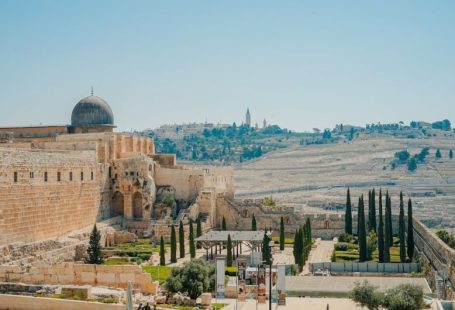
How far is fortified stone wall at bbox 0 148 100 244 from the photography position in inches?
1340

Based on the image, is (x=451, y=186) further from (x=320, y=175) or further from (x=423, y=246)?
(x=423, y=246)

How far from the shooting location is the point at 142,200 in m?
47.8

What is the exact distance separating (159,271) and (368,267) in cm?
1002

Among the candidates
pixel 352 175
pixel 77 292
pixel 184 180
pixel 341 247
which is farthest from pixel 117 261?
pixel 352 175

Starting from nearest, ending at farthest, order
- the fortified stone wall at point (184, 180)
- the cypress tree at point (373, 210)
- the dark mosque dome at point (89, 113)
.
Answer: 1. the cypress tree at point (373, 210)
2. the fortified stone wall at point (184, 180)
3. the dark mosque dome at point (89, 113)

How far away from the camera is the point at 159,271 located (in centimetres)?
3394

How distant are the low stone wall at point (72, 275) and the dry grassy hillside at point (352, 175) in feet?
200

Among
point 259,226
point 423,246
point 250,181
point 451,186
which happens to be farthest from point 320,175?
point 423,246

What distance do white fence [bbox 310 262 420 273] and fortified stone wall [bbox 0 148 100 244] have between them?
13.4 m

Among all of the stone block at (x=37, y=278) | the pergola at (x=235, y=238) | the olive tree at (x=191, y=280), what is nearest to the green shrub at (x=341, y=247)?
the pergola at (x=235, y=238)

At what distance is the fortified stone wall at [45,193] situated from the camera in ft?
112

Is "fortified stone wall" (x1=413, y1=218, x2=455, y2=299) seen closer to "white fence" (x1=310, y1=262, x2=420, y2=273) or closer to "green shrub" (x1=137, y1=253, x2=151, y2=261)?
"white fence" (x1=310, y1=262, x2=420, y2=273)

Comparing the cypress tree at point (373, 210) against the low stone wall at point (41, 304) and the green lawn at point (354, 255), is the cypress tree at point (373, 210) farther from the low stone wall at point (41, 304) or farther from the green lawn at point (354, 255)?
the low stone wall at point (41, 304)

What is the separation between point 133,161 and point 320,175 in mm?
110524
